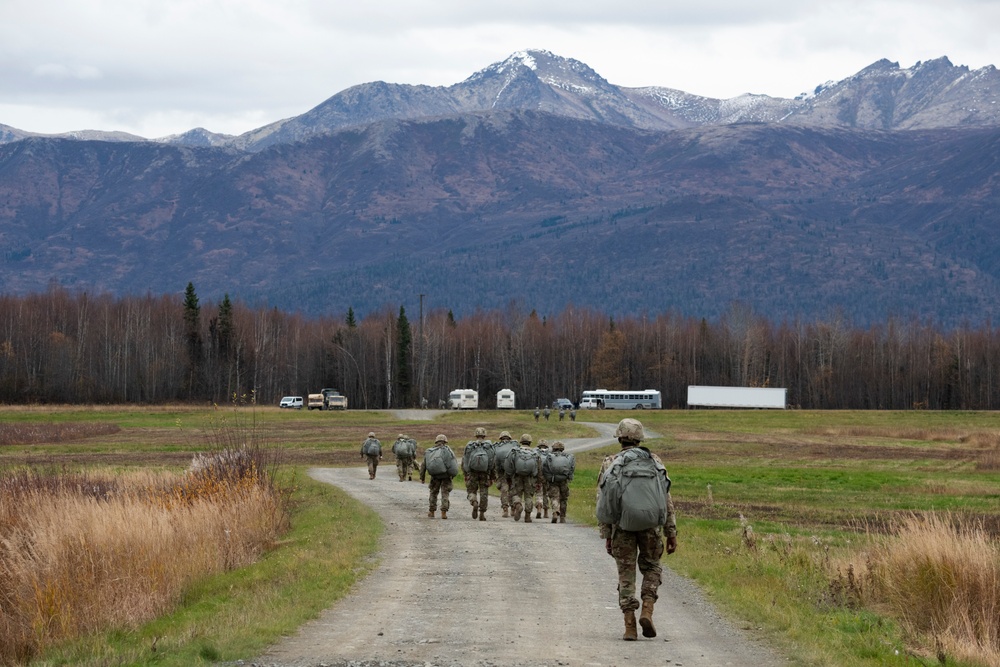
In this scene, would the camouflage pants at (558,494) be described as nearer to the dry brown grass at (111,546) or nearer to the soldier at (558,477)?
the soldier at (558,477)

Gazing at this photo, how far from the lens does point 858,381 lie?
179500mm

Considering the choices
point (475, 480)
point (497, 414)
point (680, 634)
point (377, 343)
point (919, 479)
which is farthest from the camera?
point (377, 343)

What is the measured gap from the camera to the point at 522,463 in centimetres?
3045

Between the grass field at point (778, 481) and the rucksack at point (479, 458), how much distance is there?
3.83 metres

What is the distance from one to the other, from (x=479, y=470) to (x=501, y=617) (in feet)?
48.5

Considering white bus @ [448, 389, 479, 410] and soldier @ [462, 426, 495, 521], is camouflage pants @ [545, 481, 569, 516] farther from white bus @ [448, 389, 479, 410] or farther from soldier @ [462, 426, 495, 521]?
white bus @ [448, 389, 479, 410]

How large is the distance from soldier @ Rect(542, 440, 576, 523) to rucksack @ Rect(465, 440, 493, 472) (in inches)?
58.1

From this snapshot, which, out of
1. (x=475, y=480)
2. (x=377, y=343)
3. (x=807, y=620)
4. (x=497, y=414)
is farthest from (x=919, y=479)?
(x=377, y=343)

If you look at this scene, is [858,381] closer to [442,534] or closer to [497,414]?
[497,414]

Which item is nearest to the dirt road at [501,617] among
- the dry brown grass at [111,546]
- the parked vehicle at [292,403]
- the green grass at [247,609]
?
the green grass at [247,609]

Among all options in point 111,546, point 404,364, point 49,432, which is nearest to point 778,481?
point 111,546

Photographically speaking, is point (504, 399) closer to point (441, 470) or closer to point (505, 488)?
point (505, 488)

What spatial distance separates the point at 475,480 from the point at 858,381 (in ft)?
519

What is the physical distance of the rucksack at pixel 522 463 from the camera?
30.5m
